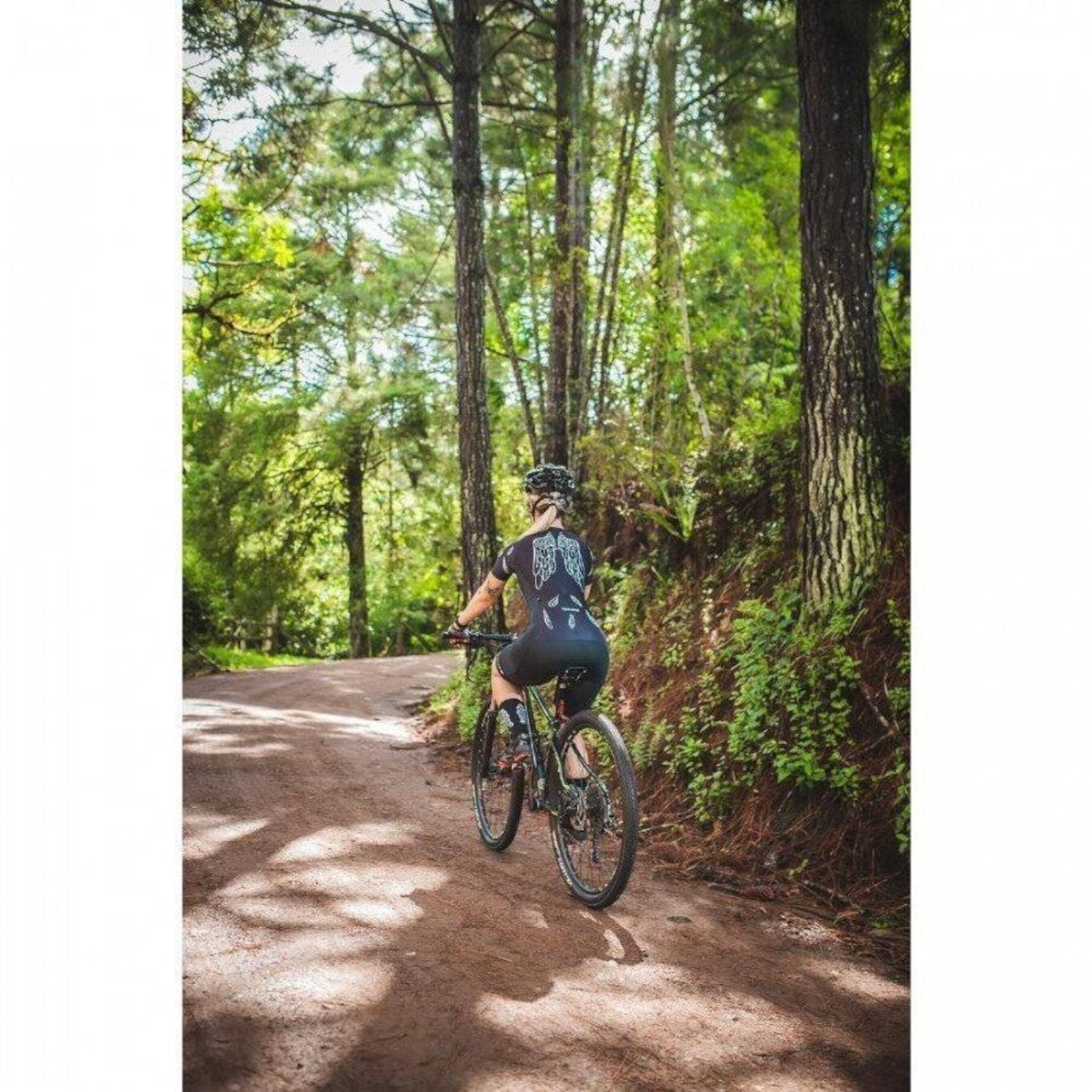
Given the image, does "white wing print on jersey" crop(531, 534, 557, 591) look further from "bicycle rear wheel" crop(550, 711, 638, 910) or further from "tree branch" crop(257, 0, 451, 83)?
"tree branch" crop(257, 0, 451, 83)

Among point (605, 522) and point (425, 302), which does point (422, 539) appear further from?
point (605, 522)

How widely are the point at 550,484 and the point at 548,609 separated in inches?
22.1

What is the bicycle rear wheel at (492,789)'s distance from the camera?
3758 mm

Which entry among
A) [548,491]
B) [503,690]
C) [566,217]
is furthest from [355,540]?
[548,491]

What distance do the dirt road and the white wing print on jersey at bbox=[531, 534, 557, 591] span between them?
1.23m

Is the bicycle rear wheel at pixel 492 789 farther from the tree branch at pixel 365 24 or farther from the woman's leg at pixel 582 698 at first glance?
the tree branch at pixel 365 24

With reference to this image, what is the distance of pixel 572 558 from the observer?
353cm

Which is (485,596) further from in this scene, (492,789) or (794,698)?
(794,698)

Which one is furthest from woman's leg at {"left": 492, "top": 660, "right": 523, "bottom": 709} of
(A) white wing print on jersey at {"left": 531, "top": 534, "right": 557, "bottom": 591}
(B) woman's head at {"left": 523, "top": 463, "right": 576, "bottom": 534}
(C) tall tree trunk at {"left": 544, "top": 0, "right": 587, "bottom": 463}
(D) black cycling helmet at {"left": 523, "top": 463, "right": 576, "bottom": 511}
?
(C) tall tree trunk at {"left": 544, "top": 0, "right": 587, "bottom": 463}

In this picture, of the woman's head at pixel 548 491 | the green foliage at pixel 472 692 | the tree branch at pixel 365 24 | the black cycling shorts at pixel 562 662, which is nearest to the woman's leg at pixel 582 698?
the black cycling shorts at pixel 562 662

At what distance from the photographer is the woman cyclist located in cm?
342
